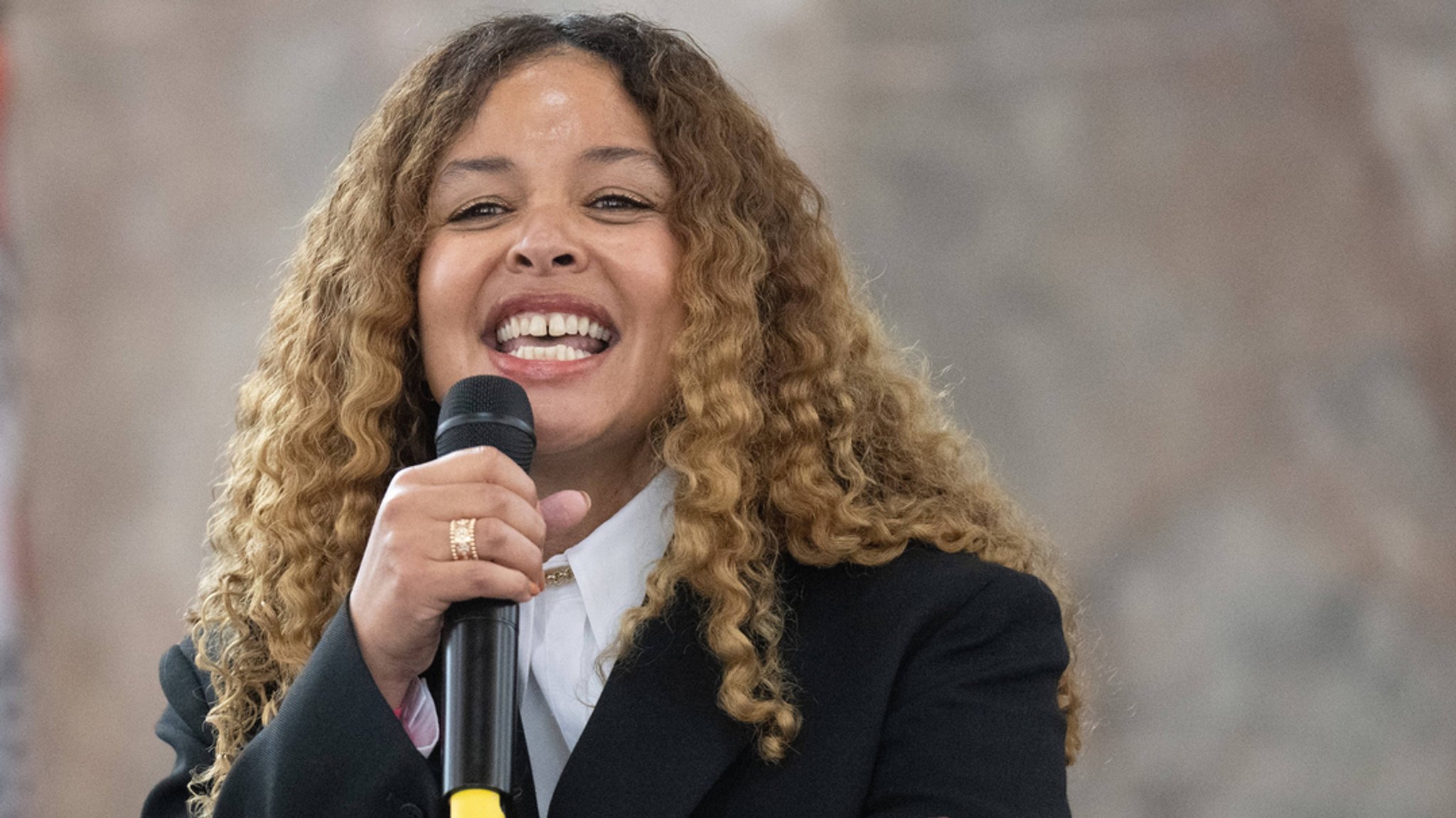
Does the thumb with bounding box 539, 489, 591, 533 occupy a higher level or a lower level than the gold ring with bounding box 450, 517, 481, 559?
higher

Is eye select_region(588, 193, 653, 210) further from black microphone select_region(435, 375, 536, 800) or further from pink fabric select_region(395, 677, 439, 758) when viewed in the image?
pink fabric select_region(395, 677, 439, 758)

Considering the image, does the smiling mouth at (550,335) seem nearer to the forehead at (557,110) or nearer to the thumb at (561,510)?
the forehead at (557,110)

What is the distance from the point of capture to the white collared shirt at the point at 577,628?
1.85 metres

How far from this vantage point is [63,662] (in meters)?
3.51

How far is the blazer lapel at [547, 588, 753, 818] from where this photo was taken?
5.53 feet

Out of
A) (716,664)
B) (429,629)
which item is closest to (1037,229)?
(716,664)

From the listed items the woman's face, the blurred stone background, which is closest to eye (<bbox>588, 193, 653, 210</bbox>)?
the woman's face

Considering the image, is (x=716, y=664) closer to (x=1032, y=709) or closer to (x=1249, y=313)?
(x=1032, y=709)

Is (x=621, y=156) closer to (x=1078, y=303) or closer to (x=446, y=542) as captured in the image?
(x=446, y=542)

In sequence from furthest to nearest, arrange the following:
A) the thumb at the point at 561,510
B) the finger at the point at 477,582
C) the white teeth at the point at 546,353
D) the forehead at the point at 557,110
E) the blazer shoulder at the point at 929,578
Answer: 1. the forehead at the point at 557,110
2. the white teeth at the point at 546,353
3. the blazer shoulder at the point at 929,578
4. the thumb at the point at 561,510
5. the finger at the point at 477,582

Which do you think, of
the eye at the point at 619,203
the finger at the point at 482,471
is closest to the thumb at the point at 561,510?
the finger at the point at 482,471

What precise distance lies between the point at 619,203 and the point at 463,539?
78cm

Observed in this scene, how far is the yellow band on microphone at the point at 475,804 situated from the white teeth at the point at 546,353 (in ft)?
2.66

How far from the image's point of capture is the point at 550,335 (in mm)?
1979
